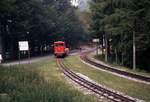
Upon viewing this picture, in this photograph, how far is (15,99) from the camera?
11273 millimetres

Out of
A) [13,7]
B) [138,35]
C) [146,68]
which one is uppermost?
[13,7]

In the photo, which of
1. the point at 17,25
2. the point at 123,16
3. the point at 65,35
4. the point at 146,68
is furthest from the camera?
the point at 65,35

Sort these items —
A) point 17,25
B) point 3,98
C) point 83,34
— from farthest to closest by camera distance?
point 83,34 → point 17,25 → point 3,98

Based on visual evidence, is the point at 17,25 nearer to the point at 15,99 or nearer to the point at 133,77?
the point at 133,77

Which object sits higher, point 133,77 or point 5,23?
point 5,23

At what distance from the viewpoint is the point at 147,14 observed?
26344 mm

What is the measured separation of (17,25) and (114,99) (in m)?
40.1

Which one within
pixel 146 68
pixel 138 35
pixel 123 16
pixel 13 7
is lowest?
pixel 146 68

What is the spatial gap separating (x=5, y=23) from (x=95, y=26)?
18184 mm

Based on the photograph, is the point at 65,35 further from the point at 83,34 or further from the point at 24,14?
the point at 24,14

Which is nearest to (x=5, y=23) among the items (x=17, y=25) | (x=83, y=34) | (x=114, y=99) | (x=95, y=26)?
(x=17, y=25)

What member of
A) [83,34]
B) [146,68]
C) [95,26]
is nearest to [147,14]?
[146,68]

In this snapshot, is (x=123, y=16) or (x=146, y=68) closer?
(x=123, y=16)

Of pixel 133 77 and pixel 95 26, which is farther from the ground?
pixel 95 26
